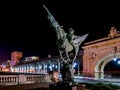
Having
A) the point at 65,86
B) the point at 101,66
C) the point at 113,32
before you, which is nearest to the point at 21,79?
the point at 65,86

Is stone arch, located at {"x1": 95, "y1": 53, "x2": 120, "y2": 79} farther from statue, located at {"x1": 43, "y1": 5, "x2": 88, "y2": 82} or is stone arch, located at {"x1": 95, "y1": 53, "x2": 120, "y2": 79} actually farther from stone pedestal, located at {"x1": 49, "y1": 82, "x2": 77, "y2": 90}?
stone pedestal, located at {"x1": 49, "y1": 82, "x2": 77, "y2": 90}

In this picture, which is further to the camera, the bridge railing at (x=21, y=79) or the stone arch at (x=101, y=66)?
the stone arch at (x=101, y=66)

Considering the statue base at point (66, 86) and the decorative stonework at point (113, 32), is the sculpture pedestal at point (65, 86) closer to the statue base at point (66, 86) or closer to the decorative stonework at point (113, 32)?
the statue base at point (66, 86)

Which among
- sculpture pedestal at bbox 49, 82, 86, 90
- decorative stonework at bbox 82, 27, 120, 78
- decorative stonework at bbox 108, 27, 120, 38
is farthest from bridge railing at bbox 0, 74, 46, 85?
decorative stonework at bbox 108, 27, 120, 38

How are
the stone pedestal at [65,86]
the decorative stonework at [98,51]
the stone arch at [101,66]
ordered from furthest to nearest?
the stone arch at [101,66], the decorative stonework at [98,51], the stone pedestal at [65,86]

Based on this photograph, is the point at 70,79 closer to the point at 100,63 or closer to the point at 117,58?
the point at 117,58

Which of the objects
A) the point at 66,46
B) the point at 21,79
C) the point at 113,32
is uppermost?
the point at 113,32

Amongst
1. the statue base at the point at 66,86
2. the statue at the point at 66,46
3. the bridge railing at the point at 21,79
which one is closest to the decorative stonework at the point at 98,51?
the bridge railing at the point at 21,79

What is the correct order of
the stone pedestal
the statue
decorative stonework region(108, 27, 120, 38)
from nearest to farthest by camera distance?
the stone pedestal, the statue, decorative stonework region(108, 27, 120, 38)

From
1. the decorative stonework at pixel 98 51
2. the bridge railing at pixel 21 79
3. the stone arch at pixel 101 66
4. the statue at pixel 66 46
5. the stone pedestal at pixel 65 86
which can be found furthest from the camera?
the stone arch at pixel 101 66

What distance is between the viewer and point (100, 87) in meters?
14.9

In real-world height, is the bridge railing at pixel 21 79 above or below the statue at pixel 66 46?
below

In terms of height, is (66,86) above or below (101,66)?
below

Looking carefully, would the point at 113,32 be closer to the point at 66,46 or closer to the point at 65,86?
the point at 66,46
